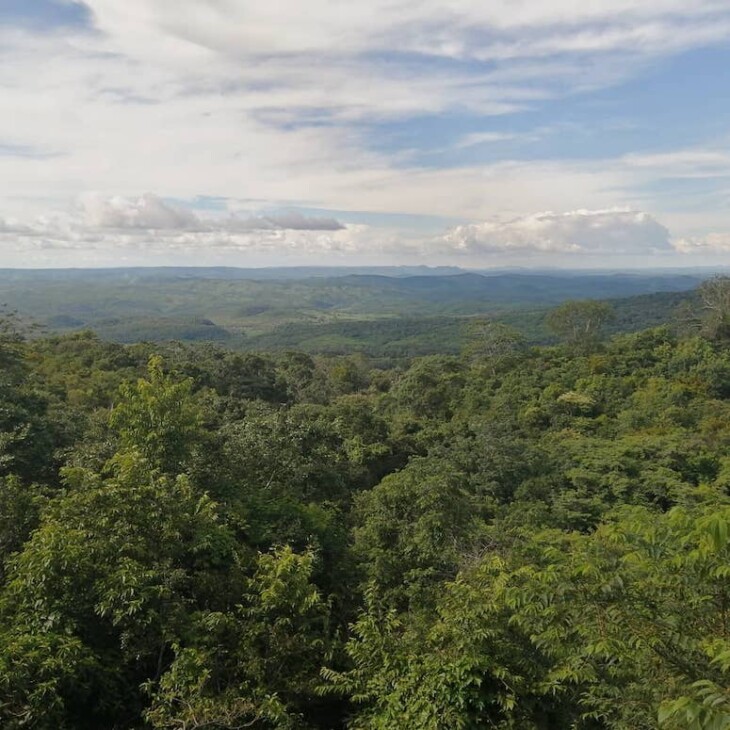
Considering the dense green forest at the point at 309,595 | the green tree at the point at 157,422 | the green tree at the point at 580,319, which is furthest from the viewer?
the green tree at the point at 580,319

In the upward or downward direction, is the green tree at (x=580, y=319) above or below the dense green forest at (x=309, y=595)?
above

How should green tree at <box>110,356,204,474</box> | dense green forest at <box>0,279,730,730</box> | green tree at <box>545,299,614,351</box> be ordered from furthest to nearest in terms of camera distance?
green tree at <box>545,299,614,351</box>, green tree at <box>110,356,204,474</box>, dense green forest at <box>0,279,730,730</box>

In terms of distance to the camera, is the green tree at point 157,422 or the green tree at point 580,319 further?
the green tree at point 580,319

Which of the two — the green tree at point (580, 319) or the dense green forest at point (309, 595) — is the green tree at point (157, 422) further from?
the green tree at point (580, 319)

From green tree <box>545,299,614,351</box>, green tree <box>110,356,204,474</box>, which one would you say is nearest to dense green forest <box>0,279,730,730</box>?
green tree <box>110,356,204,474</box>

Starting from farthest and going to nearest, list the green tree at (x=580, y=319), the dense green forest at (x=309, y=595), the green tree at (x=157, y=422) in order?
the green tree at (x=580, y=319) → the green tree at (x=157, y=422) → the dense green forest at (x=309, y=595)

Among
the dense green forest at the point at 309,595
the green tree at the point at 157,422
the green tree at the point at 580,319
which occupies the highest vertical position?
Answer: the green tree at the point at 580,319

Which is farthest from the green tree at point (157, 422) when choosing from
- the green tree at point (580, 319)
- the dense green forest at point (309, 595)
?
the green tree at point (580, 319)

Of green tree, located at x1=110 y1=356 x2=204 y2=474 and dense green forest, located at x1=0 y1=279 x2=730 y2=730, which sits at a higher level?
green tree, located at x1=110 y1=356 x2=204 y2=474

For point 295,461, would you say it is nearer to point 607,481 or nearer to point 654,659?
point 654,659

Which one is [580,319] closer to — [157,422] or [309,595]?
[157,422]

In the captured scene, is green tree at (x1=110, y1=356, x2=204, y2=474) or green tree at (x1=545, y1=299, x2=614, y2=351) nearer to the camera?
green tree at (x1=110, y1=356, x2=204, y2=474)

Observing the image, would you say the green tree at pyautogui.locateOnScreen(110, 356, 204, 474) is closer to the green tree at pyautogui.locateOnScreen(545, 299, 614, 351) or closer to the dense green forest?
the dense green forest
